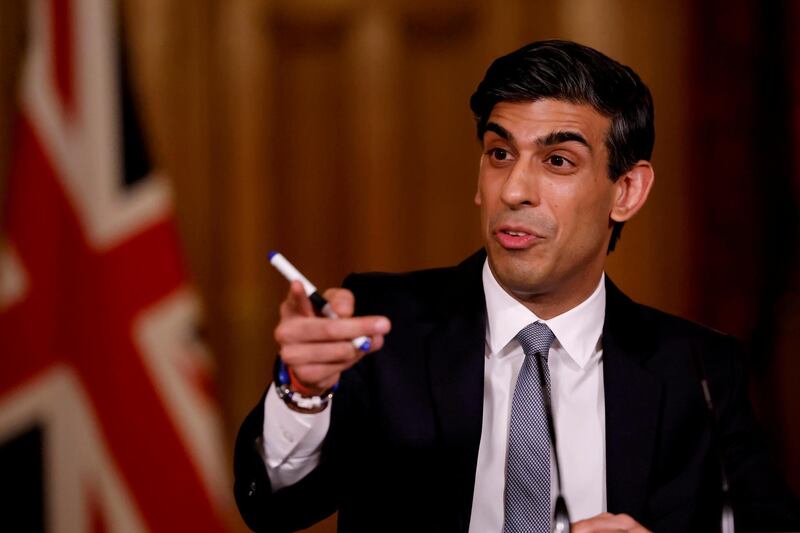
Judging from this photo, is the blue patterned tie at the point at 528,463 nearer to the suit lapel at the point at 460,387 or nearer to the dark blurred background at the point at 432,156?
the suit lapel at the point at 460,387

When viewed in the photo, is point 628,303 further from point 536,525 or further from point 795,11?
point 795,11

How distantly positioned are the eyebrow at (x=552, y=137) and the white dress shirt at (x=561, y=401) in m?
0.24

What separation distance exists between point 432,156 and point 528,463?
4.20 feet

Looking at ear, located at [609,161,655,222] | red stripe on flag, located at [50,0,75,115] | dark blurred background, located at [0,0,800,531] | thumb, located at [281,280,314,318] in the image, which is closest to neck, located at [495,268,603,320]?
ear, located at [609,161,655,222]

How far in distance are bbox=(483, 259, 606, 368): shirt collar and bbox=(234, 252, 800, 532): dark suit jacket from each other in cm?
2

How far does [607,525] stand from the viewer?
1090 millimetres

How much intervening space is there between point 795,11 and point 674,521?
1528mm

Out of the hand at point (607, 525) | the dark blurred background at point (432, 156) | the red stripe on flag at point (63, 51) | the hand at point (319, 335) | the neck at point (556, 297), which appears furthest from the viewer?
the dark blurred background at point (432, 156)

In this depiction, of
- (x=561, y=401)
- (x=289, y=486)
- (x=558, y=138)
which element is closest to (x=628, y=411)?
(x=561, y=401)

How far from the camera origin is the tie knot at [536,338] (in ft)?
4.47

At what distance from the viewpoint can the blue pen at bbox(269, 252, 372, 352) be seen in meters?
0.95

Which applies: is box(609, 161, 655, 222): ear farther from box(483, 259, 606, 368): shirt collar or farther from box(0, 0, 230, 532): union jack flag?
box(0, 0, 230, 532): union jack flag

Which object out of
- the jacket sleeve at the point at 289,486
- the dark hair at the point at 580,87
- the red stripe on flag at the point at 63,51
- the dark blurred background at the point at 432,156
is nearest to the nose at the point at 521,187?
the dark hair at the point at 580,87

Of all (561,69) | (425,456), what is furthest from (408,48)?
(425,456)
